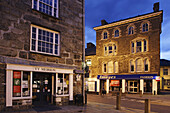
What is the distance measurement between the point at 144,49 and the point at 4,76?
→ 23.3 m

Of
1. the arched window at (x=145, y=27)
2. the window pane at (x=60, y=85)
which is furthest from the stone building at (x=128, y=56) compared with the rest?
the window pane at (x=60, y=85)

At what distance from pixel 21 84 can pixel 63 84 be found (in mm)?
3318

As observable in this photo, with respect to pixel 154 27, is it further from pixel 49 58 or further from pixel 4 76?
pixel 4 76

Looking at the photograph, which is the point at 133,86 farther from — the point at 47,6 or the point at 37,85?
the point at 47,6

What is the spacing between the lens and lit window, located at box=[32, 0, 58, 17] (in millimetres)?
10805

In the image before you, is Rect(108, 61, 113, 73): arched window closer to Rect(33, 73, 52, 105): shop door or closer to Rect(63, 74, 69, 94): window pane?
Rect(63, 74, 69, 94): window pane

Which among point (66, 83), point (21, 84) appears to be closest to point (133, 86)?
point (66, 83)

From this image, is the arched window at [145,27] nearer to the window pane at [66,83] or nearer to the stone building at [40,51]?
the stone building at [40,51]

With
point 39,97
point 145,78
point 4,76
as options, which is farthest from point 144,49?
point 4,76

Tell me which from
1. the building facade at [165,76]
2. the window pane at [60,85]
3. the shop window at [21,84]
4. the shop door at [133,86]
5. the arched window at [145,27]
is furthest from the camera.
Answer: the building facade at [165,76]

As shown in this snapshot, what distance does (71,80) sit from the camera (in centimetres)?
1232

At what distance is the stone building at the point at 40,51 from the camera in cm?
900

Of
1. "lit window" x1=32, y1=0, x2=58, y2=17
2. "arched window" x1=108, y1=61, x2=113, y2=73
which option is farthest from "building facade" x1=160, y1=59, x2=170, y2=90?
"lit window" x1=32, y1=0, x2=58, y2=17

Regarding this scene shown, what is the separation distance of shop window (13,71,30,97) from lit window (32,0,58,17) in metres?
4.70
